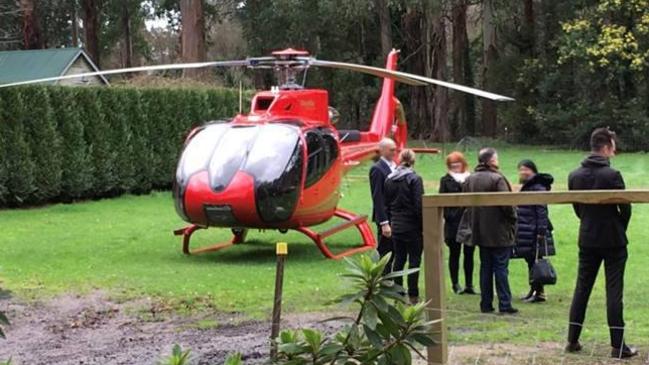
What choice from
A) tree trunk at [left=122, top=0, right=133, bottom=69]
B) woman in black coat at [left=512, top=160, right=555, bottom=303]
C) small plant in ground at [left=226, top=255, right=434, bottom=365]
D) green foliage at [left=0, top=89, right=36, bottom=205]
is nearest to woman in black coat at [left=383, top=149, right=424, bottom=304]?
woman in black coat at [left=512, top=160, right=555, bottom=303]

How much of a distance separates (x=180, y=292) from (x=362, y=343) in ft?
20.9

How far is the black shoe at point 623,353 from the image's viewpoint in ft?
20.5

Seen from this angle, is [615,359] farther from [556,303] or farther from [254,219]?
[254,219]

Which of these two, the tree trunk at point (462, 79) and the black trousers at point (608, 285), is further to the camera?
the tree trunk at point (462, 79)

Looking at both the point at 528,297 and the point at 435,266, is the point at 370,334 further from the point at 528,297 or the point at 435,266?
the point at 528,297

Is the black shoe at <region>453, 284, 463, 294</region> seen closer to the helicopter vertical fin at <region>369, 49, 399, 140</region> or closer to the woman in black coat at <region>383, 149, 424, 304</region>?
the woman in black coat at <region>383, 149, 424, 304</region>

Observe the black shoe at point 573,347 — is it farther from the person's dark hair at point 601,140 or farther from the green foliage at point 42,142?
the green foliage at point 42,142

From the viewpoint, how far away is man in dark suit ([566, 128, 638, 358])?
614 centimetres

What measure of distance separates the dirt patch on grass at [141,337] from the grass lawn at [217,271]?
32 cm

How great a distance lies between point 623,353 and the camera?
6.29 meters

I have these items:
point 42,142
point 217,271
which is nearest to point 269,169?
point 217,271

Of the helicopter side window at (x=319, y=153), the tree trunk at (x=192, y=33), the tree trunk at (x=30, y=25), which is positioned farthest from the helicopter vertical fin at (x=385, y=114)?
the tree trunk at (x=30, y=25)

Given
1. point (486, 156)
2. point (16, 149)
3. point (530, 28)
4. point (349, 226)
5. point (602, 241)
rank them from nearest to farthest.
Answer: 1. point (602, 241)
2. point (486, 156)
3. point (349, 226)
4. point (16, 149)
5. point (530, 28)

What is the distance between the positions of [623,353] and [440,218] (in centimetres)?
254
